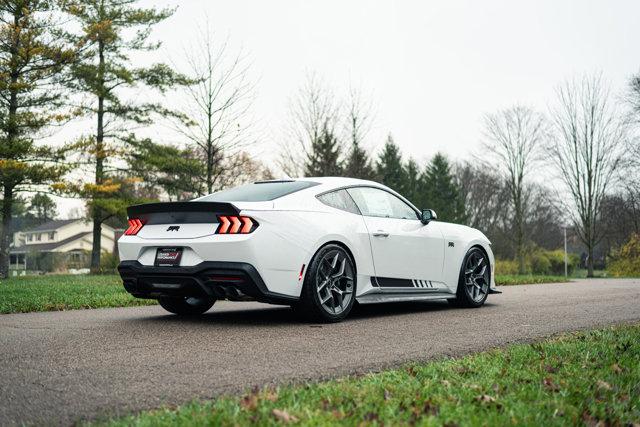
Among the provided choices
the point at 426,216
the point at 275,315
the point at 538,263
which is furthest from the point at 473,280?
the point at 538,263

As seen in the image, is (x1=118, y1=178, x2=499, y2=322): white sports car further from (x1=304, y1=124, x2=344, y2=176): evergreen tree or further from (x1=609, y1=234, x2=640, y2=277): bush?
(x1=609, y1=234, x2=640, y2=277): bush

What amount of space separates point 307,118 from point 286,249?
24723mm

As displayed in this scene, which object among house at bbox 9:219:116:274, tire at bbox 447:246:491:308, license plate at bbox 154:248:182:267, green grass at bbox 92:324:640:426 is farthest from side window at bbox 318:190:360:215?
house at bbox 9:219:116:274

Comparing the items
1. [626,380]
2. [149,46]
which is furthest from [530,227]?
[626,380]

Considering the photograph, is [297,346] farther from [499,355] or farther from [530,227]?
→ [530,227]

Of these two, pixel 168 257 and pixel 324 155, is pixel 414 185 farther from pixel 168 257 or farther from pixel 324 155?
pixel 168 257

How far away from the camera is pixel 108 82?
29.7 metres

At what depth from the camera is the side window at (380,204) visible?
751 cm

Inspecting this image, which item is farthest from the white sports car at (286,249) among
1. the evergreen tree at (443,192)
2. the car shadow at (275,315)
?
the evergreen tree at (443,192)

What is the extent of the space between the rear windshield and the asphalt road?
4.14 feet

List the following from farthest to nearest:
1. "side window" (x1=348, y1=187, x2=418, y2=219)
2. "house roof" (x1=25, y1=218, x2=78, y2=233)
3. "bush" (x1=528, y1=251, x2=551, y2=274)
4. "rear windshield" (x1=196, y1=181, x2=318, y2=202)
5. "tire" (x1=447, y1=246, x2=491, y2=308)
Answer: "house roof" (x1=25, y1=218, x2=78, y2=233)
"bush" (x1=528, y1=251, x2=551, y2=274)
"tire" (x1=447, y1=246, x2=491, y2=308)
"side window" (x1=348, y1=187, x2=418, y2=219)
"rear windshield" (x1=196, y1=181, x2=318, y2=202)

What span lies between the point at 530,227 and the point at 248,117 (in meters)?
47.9

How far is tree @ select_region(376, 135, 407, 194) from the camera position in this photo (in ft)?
197

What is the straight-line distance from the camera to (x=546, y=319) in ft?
24.7
